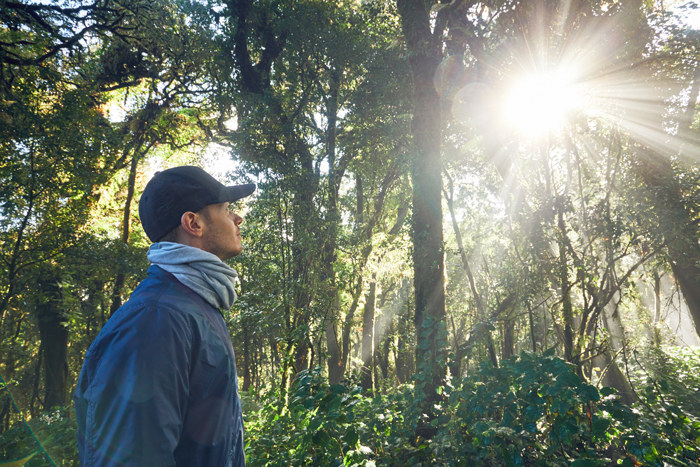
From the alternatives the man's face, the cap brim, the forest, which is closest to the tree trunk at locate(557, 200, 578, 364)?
the forest

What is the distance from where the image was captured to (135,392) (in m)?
0.98

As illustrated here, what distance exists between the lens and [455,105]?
7.82 metres

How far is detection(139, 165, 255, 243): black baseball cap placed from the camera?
155cm

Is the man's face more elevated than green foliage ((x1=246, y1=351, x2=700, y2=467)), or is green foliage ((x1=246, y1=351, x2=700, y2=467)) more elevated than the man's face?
the man's face

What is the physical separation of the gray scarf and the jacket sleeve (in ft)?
0.88

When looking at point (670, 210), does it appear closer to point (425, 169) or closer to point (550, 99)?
point (550, 99)

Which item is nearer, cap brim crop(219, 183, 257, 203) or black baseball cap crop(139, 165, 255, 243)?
black baseball cap crop(139, 165, 255, 243)

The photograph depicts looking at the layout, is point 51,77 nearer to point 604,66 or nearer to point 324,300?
point 324,300

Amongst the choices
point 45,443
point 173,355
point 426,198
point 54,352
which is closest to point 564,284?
point 426,198

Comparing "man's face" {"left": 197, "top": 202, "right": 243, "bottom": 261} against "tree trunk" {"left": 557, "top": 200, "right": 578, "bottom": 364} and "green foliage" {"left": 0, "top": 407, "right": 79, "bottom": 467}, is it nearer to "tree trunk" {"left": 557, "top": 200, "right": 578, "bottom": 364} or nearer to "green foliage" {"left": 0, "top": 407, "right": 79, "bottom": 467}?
"green foliage" {"left": 0, "top": 407, "right": 79, "bottom": 467}

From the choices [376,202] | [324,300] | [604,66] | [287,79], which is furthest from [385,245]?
[604,66]

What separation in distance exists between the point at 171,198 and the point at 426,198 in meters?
4.70

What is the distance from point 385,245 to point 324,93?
541 cm

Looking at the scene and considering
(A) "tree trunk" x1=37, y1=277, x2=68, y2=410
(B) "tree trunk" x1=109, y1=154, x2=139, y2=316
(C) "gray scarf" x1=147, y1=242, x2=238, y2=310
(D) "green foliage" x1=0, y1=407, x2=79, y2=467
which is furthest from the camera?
(B) "tree trunk" x1=109, y1=154, x2=139, y2=316
